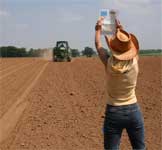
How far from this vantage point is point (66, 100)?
46.3ft

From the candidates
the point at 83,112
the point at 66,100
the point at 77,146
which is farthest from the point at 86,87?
the point at 77,146

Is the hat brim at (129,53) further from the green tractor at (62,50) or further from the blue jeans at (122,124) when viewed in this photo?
the green tractor at (62,50)

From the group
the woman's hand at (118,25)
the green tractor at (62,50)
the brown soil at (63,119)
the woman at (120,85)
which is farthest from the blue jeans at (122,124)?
the green tractor at (62,50)

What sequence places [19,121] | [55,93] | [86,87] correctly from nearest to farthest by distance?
[19,121], [55,93], [86,87]

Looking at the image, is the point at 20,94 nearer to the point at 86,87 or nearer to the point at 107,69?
the point at 86,87

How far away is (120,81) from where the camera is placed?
4754 mm

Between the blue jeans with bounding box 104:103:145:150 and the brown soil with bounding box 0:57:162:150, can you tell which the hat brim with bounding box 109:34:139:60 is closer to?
the blue jeans with bounding box 104:103:145:150

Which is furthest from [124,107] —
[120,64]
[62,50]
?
[62,50]

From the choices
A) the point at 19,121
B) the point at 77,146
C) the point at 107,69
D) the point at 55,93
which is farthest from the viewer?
the point at 55,93

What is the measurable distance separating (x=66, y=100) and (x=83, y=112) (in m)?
2.46

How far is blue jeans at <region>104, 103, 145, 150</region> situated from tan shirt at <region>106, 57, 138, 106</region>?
7 cm

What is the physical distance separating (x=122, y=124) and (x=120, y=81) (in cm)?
41

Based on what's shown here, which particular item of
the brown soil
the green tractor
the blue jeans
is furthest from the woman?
the green tractor

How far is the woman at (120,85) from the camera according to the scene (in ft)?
15.6
